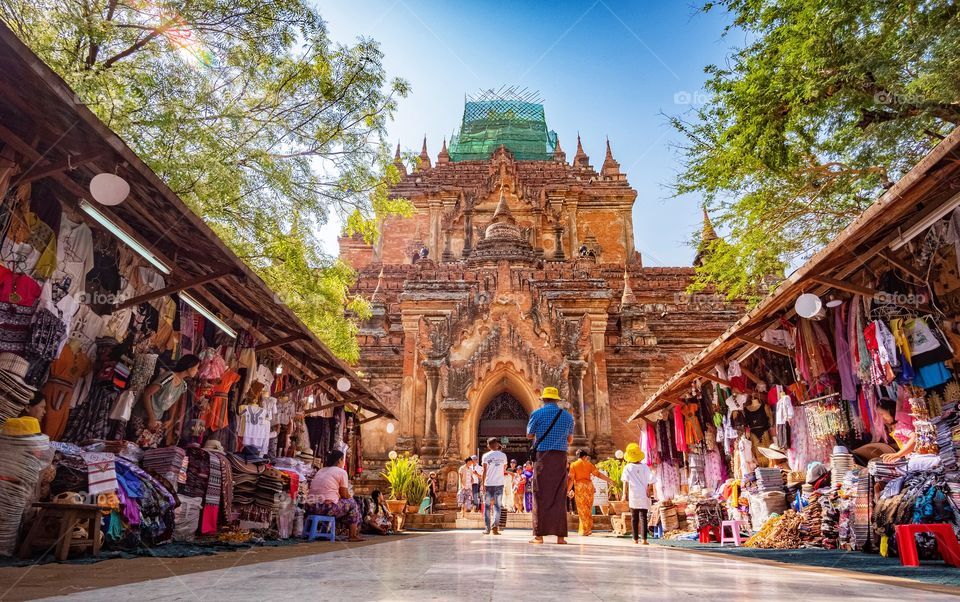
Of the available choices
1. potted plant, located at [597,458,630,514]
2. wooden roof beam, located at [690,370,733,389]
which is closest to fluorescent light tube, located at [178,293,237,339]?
wooden roof beam, located at [690,370,733,389]

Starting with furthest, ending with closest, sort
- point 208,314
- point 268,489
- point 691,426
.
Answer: point 691,426, point 268,489, point 208,314

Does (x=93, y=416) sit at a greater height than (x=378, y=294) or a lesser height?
lesser

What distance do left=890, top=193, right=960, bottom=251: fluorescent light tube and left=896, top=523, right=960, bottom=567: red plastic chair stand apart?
8.01ft

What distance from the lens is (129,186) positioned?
4.86 m

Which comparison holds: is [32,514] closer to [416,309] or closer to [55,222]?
[55,222]

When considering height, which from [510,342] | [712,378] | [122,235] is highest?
[510,342]

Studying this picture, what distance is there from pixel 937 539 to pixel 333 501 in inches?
266

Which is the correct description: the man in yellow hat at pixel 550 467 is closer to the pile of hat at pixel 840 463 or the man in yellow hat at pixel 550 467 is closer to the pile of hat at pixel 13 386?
the pile of hat at pixel 840 463

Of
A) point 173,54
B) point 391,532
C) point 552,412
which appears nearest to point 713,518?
point 552,412

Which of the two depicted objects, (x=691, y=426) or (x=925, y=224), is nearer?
(x=925, y=224)

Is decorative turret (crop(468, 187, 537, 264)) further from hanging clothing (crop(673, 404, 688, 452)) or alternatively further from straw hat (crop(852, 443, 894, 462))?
straw hat (crop(852, 443, 894, 462))

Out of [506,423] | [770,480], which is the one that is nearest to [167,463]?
[770,480]

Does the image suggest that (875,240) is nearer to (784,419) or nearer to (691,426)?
(784,419)

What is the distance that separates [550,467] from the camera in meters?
7.89
